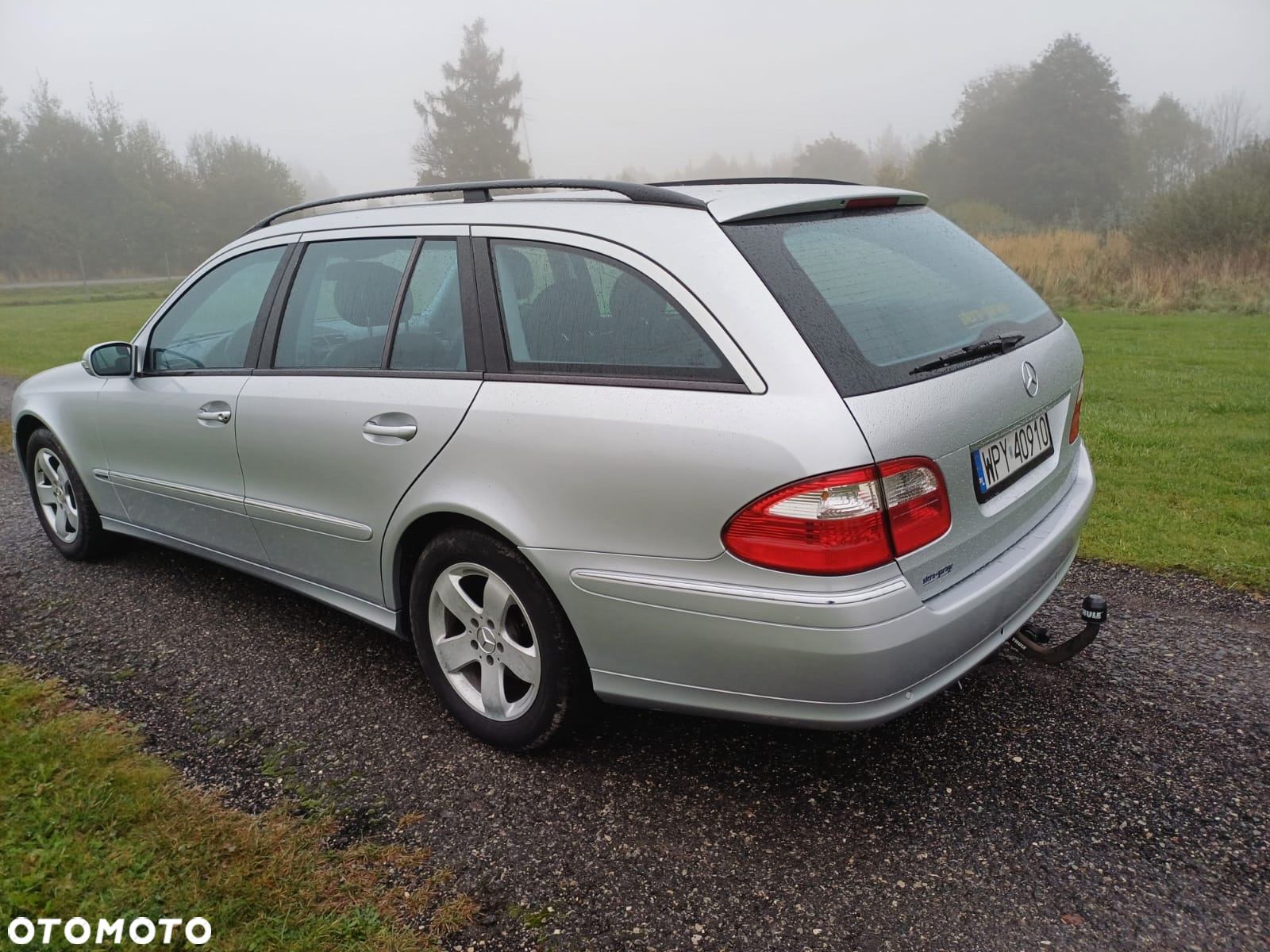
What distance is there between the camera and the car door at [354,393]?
288cm

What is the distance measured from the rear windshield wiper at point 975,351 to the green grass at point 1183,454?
216cm

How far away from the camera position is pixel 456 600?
2902 millimetres

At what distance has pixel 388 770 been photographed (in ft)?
9.39

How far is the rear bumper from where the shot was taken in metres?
2.18

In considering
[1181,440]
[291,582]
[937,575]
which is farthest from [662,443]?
[1181,440]

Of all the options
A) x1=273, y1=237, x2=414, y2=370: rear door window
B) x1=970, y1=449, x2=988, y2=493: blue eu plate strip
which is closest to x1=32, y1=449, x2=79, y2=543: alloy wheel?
x1=273, y1=237, x2=414, y2=370: rear door window

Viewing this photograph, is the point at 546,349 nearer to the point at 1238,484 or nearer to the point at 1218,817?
the point at 1218,817

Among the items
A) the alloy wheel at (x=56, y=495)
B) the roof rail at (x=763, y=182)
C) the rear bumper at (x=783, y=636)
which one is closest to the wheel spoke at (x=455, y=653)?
the rear bumper at (x=783, y=636)

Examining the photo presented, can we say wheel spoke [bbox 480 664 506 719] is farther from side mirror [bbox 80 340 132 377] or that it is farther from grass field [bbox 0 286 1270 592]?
grass field [bbox 0 286 1270 592]

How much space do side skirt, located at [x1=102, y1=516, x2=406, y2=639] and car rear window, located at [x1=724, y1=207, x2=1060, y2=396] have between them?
174 cm

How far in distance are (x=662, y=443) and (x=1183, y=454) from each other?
508cm

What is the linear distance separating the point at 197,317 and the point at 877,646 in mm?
3213

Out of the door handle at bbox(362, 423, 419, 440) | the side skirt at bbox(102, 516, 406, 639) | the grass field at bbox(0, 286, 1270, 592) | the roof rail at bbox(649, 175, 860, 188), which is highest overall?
the roof rail at bbox(649, 175, 860, 188)

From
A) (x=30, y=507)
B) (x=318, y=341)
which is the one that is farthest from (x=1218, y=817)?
(x=30, y=507)
